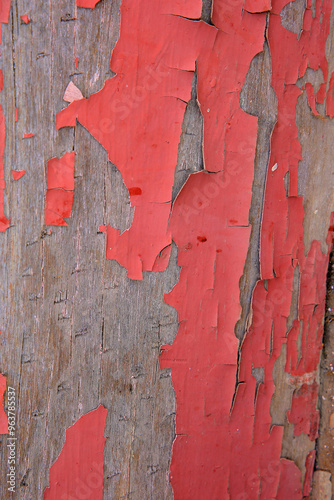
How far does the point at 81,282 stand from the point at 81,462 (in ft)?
1.81

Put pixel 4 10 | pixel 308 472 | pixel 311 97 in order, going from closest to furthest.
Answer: pixel 4 10 < pixel 311 97 < pixel 308 472

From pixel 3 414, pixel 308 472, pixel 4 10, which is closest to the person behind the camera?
pixel 4 10

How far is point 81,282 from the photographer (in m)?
1.05

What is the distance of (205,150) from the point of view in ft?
3.45

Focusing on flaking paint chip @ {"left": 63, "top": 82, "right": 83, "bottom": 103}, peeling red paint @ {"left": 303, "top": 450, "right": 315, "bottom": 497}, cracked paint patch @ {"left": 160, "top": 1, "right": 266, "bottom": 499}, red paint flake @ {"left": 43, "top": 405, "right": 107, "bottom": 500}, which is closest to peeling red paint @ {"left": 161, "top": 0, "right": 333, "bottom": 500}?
cracked paint patch @ {"left": 160, "top": 1, "right": 266, "bottom": 499}

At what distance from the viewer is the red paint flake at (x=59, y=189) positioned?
1001 mm

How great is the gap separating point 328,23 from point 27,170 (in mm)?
1041

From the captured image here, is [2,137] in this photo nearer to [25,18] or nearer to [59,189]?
[59,189]

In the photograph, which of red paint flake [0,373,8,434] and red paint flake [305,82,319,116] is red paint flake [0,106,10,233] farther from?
red paint flake [305,82,319,116]

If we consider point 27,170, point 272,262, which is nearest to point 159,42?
point 27,170

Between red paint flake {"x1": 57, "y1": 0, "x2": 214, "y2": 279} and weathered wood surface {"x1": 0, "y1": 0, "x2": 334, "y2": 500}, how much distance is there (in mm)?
30

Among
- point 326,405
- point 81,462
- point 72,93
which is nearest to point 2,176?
point 72,93

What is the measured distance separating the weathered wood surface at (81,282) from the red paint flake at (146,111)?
3 cm

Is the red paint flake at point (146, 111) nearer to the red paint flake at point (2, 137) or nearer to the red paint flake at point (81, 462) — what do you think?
the red paint flake at point (2, 137)
